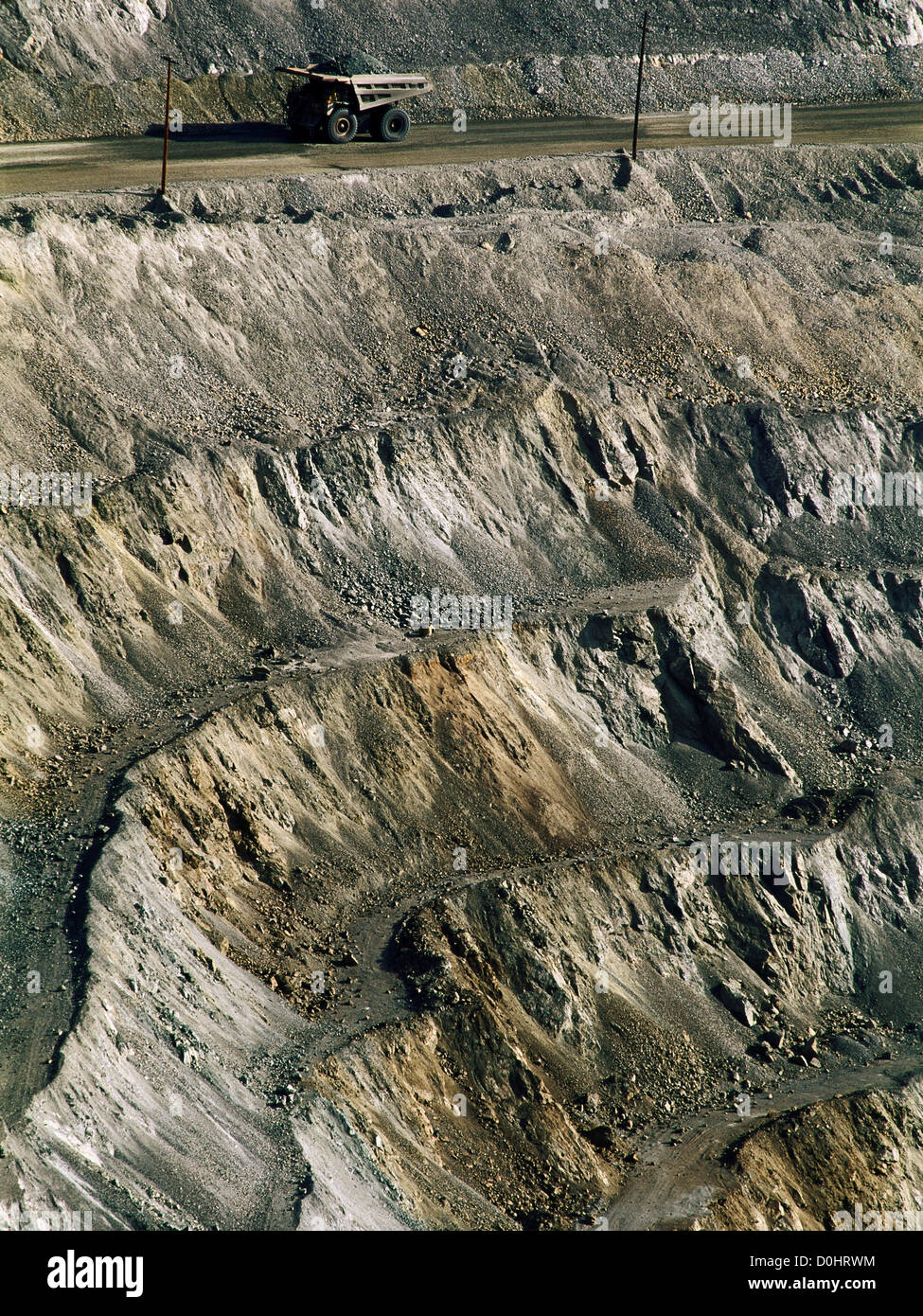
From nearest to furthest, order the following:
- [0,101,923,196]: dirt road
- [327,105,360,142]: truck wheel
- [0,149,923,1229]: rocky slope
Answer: [0,149,923,1229]: rocky slope, [0,101,923,196]: dirt road, [327,105,360,142]: truck wheel

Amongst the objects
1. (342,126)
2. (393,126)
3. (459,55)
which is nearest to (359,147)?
(342,126)

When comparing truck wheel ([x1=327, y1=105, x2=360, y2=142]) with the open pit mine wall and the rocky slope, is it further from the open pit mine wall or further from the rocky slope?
the open pit mine wall

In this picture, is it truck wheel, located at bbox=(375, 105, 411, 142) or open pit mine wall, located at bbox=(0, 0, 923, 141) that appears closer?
open pit mine wall, located at bbox=(0, 0, 923, 141)

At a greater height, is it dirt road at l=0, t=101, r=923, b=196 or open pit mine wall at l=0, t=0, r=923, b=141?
open pit mine wall at l=0, t=0, r=923, b=141

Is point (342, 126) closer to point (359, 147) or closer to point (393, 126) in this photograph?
point (359, 147)

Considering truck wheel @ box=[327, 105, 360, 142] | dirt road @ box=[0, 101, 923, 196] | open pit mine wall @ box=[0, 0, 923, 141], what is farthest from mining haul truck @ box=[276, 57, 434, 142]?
open pit mine wall @ box=[0, 0, 923, 141]

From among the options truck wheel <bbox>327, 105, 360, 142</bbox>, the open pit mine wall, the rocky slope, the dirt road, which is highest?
the open pit mine wall

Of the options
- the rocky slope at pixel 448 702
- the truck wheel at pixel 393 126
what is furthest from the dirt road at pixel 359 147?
the rocky slope at pixel 448 702
